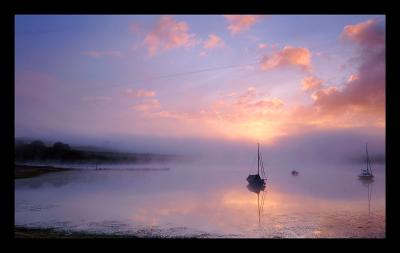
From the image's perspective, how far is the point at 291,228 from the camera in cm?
1350

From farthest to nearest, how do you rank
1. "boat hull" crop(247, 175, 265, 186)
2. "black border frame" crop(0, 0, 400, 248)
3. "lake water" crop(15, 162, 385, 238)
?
"boat hull" crop(247, 175, 265, 186)
"lake water" crop(15, 162, 385, 238)
"black border frame" crop(0, 0, 400, 248)

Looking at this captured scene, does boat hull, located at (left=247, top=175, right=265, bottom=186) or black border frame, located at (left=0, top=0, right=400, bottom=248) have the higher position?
black border frame, located at (left=0, top=0, right=400, bottom=248)

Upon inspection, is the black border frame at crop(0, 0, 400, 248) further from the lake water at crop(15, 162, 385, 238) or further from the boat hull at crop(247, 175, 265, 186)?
the boat hull at crop(247, 175, 265, 186)

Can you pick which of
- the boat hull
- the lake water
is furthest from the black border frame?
the boat hull

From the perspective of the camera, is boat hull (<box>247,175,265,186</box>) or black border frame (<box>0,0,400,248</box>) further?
boat hull (<box>247,175,265,186</box>)
